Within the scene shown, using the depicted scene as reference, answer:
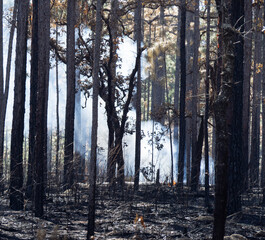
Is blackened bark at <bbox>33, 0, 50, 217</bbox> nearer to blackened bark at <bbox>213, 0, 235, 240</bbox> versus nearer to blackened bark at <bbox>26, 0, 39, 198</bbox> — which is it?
blackened bark at <bbox>26, 0, 39, 198</bbox>

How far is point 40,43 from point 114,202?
17.3ft

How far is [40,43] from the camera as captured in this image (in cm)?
1148

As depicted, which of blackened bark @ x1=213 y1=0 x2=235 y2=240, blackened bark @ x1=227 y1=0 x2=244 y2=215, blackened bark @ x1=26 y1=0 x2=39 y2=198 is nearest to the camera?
blackened bark @ x1=213 y1=0 x2=235 y2=240

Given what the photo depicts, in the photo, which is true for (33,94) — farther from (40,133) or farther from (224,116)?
(224,116)

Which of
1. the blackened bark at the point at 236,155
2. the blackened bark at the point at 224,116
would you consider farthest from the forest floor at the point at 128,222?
the blackened bark at the point at 224,116

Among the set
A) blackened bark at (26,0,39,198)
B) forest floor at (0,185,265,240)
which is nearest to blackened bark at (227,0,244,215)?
forest floor at (0,185,265,240)

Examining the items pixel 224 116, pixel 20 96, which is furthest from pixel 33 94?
pixel 224 116

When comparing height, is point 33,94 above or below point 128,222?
above

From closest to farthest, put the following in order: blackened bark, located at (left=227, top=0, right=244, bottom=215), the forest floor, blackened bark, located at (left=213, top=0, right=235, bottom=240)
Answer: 1. blackened bark, located at (left=213, top=0, right=235, bottom=240)
2. the forest floor
3. blackened bark, located at (left=227, top=0, right=244, bottom=215)

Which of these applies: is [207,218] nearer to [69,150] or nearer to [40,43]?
[40,43]

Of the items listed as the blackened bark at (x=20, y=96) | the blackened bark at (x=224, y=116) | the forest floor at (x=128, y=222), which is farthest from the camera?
the blackened bark at (x=20, y=96)

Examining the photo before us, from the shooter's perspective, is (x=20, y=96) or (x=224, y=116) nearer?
(x=224, y=116)

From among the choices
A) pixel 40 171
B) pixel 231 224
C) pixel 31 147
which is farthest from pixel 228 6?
pixel 31 147

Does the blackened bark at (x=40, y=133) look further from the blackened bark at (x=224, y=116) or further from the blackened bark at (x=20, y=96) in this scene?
the blackened bark at (x=224, y=116)
